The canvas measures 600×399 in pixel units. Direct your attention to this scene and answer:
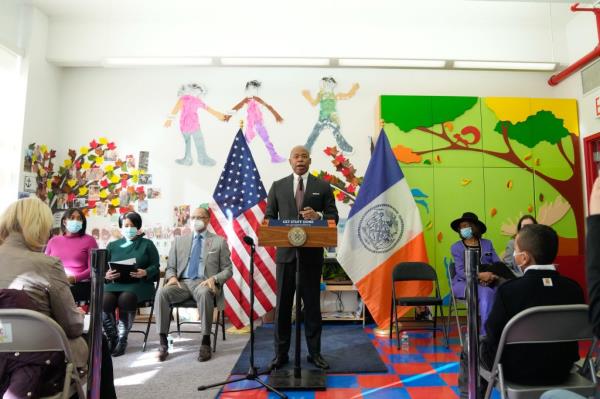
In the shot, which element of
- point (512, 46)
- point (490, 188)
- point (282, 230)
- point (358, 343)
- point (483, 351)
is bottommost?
point (358, 343)

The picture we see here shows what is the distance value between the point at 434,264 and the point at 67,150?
551 cm

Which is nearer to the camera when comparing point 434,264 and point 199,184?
point 434,264

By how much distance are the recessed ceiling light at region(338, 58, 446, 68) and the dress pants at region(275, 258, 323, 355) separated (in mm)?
3381

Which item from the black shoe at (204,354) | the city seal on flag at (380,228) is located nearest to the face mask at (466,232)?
the city seal on flag at (380,228)

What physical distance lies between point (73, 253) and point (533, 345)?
4.05 meters

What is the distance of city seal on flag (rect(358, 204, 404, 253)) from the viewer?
14.8 feet

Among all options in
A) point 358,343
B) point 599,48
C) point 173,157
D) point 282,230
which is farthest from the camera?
point 173,157

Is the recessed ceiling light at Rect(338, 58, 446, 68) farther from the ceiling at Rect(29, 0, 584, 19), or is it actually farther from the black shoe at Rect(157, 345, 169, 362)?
the black shoe at Rect(157, 345, 169, 362)

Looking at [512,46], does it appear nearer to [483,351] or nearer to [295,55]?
[295,55]

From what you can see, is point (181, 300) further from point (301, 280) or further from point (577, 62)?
point (577, 62)

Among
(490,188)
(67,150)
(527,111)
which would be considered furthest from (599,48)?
(67,150)

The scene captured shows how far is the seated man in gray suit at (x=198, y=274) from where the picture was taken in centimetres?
365

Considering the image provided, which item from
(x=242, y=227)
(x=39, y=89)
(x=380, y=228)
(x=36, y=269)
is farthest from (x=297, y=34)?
(x=36, y=269)

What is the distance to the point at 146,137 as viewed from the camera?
18.2 ft
